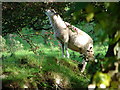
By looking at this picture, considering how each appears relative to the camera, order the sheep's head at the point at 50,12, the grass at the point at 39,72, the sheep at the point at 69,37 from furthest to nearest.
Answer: the sheep at the point at 69,37
the sheep's head at the point at 50,12
the grass at the point at 39,72

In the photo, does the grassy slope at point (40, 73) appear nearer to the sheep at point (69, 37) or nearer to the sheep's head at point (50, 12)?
the sheep at point (69, 37)

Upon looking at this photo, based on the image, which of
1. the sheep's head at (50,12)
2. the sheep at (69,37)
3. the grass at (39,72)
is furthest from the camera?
the sheep at (69,37)

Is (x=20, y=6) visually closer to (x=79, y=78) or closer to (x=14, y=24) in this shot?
(x=14, y=24)

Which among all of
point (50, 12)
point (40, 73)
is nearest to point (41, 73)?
point (40, 73)

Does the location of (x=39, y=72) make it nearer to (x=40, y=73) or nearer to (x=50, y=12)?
(x=40, y=73)

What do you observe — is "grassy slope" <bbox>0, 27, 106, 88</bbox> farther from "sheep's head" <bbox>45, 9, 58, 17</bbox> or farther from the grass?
"sheep's head" <bbox>45, 9, 58, 17</bbox>

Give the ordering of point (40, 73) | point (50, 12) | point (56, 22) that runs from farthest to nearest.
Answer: point (56, 22)
point (50, 12)
point (40, 73)

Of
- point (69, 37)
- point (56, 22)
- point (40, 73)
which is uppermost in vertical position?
point (56, 22)

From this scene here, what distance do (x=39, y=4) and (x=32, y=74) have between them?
5.65 ft

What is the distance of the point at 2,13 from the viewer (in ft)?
21.4

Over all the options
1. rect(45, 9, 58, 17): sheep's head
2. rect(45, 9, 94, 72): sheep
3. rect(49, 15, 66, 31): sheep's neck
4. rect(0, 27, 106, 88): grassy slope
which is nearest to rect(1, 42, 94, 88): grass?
rect(0, 27, 106, 88): grassy slope

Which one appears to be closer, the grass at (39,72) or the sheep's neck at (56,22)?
the grass at (39,72)

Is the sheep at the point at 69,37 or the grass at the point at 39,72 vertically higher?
the sheep at the point at 69,37

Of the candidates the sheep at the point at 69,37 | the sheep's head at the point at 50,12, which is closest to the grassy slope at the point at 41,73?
Result: the sheep at the point at 69,37
